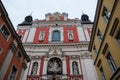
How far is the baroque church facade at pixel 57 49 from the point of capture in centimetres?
2031

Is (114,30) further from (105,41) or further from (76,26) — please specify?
(76,26)

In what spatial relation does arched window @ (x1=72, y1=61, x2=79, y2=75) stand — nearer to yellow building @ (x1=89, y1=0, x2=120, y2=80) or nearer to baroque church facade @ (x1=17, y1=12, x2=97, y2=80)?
baroque church facade @ (x1=17, y1=12, x2=97, y2=80)

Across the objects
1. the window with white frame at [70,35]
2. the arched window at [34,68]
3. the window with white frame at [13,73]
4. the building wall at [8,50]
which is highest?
the window with white frame at [70,35]

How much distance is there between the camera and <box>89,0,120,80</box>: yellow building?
365 inches

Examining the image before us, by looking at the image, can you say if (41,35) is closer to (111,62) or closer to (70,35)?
(70,35)

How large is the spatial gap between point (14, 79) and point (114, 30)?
9723 millimetres

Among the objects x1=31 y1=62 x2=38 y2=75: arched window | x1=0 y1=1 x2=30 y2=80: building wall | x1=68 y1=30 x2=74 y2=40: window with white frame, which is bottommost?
x1=31 y1=62 x2=38 y2=75: arched window

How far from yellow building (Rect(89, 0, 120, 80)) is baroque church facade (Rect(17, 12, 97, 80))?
7.32m

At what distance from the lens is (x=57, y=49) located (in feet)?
78.2

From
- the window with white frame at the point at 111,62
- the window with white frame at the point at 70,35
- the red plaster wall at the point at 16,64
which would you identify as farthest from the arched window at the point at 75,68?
the window with white frame at the point at 111,62

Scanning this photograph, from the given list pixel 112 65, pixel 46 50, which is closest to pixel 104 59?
pixel 112 65

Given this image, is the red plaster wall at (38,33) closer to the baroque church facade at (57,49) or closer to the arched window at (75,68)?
the baroque church facade at (57,49)

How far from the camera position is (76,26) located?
96.3 feet

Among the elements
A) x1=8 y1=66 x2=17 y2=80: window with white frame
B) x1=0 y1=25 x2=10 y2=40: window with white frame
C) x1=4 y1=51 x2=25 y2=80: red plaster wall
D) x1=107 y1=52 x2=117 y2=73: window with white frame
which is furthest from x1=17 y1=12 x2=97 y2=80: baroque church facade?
x1=107 y1=52 x2=117 y2=73: window with white frame
